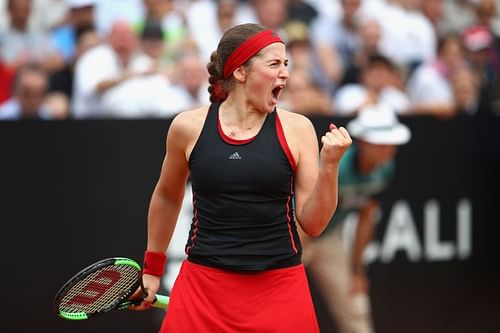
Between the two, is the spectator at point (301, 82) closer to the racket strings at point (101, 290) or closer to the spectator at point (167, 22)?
the spectator at point (167, 22)

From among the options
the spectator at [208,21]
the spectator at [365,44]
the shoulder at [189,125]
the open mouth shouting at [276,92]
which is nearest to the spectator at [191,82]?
the spectator at [208,21]

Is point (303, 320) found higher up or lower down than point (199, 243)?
lower down

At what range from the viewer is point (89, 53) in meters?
6.69

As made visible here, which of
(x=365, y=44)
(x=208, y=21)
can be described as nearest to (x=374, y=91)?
(x=365, y=44)

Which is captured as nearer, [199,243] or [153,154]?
[199,243]

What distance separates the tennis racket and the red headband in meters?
0.85

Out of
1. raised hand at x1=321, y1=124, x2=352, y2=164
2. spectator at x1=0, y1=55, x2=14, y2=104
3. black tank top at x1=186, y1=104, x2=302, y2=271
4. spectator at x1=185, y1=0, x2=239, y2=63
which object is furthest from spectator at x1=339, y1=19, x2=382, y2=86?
raised hand at x1=321, y1=124, x2=352, y2=164

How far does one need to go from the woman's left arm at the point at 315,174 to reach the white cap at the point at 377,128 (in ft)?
9.98

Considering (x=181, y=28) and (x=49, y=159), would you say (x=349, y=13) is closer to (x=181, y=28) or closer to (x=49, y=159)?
(x=181, y=28)

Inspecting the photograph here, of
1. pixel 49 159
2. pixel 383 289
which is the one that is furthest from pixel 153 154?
pixel 383 289

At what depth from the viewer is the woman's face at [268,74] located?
11.1 ft

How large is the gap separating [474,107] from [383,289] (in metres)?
2.03

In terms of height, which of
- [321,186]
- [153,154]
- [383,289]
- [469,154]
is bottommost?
[383,289]

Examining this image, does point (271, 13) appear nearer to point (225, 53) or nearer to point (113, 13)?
point (113, 13)
